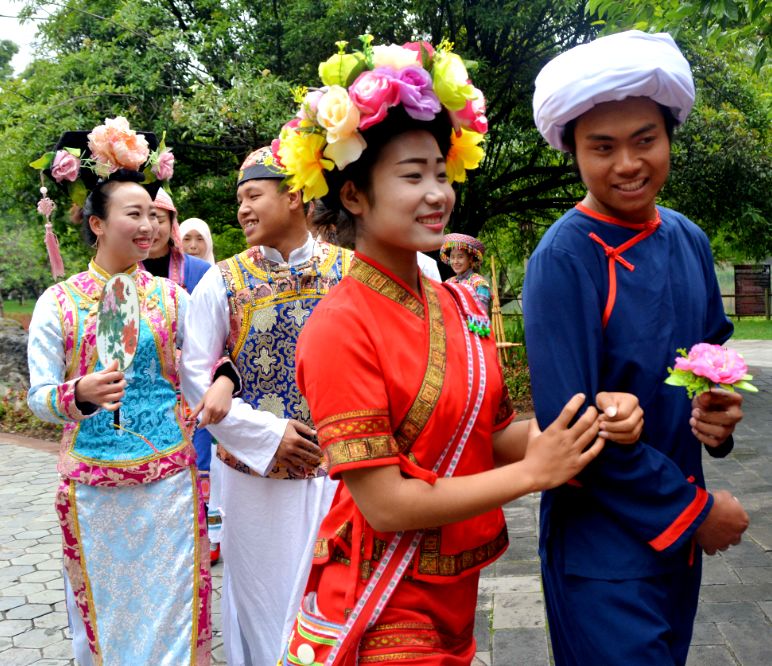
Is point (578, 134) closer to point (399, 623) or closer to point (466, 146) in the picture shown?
point (466, 146)

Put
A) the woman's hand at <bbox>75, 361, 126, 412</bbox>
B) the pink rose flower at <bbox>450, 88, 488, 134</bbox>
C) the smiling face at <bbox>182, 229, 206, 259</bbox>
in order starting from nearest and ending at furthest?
the pink rose flower at <bbox>450, 88, 488, 134</bbox> → the woman's hand at <bbox>75, 361, 126, 412</bbox> → the smiling face at <bbox>182, 229, 206, 259</bbox>

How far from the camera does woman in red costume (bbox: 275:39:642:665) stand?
184cm

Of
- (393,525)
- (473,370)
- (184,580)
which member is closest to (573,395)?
(473,370)

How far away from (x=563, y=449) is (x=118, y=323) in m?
2.20

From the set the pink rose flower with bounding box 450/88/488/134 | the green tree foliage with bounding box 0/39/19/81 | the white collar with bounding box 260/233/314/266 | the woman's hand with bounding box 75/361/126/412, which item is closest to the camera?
the pink rose flower with bounding box 450/88/488/134

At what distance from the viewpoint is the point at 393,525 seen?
1844 mm

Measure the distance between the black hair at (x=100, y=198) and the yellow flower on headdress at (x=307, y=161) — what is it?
1.80 metres

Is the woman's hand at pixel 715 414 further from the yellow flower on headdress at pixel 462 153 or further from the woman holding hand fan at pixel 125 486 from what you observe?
the woman holding hand fan at pixel 125 486

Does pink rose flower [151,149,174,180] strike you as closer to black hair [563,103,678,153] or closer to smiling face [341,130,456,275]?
smiling face [341,130,456,275]

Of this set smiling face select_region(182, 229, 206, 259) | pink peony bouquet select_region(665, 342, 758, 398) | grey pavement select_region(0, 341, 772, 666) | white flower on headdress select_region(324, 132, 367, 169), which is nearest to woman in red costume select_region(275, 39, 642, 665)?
white flower on headdress select_region(324, 132, 367, 169)

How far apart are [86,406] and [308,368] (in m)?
1.73

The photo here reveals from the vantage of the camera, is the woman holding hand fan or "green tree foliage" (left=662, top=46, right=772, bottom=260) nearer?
the woman holding hand fan

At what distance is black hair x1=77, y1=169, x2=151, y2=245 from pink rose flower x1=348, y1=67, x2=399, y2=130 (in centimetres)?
201

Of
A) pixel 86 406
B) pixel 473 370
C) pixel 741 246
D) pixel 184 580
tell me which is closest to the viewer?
pixel 473 370
